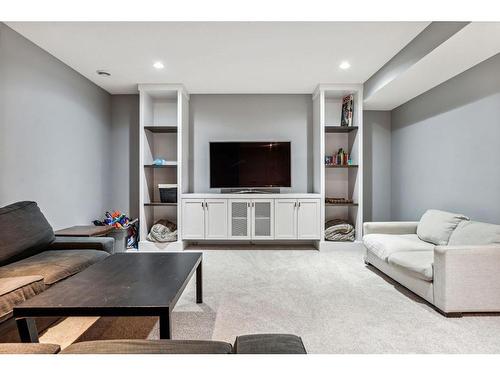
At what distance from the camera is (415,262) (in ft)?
7.66

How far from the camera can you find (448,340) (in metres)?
1.77

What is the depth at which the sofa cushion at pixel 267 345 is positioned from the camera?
70cm

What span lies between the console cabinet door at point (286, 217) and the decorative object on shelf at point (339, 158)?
33.2 inches

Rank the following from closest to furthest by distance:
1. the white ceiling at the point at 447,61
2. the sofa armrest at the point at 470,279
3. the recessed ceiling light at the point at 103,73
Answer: the sofa armrest at the point at 470,279, the white ceiling at the point at 447,61, the recessed ceiling light at the point at 103,73

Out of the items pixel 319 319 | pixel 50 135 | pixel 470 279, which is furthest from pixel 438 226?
pixel 50 135

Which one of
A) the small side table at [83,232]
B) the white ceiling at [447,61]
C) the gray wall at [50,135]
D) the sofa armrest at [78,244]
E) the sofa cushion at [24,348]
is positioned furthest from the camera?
the small side table at [83,232]

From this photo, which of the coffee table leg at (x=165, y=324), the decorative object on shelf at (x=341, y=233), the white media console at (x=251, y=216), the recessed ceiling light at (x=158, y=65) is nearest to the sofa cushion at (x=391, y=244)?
the decorative object on shelf at (x=341, y=233)

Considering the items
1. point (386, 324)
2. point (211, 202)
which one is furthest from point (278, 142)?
point (386, 324)

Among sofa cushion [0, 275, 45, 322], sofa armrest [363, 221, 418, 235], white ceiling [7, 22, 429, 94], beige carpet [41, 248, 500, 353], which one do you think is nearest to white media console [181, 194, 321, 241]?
sofa armrest [363, 221, 418, 235]

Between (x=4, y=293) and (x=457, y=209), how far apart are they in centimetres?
374

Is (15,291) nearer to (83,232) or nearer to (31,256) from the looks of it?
(31,256)

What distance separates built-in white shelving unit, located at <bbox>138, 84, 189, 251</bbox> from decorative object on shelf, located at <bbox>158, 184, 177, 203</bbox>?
0.28 ft

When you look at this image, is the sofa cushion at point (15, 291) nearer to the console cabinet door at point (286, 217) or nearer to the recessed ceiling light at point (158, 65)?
the recessed ceiling light at point (158, 65)
